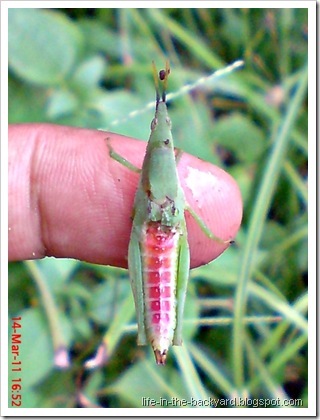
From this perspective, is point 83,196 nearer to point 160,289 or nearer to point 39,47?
point 160,289

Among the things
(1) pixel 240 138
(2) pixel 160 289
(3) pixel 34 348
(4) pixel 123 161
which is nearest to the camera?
(2) pixel 160 289

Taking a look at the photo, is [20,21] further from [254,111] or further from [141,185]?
[254,111]

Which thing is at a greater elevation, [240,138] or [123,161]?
[240,138]

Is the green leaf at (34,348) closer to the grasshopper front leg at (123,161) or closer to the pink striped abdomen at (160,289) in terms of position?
the pink striped abdomen at (160,289)

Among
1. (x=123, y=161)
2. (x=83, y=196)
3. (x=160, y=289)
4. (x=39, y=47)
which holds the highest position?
(x=39, y=47)

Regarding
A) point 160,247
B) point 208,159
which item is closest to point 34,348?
point 160,247

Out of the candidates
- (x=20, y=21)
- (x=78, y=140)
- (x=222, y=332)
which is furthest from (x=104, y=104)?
(x=222, y=332)

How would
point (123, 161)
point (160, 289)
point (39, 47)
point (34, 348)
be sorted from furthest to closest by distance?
1. point (39, 47)
2. point (34, 348)
3. point (123, 161)
4. point (160, 289)

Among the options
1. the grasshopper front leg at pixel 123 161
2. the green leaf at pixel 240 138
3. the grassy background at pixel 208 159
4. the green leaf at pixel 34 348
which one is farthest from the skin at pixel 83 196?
the green leaf at pixel 240 138
